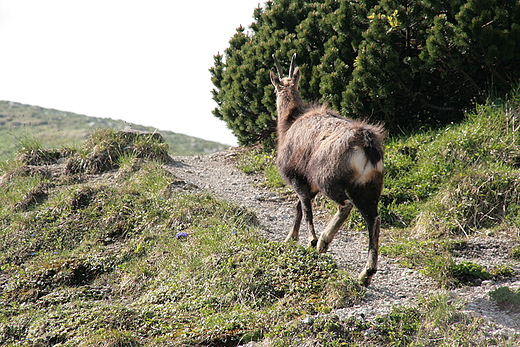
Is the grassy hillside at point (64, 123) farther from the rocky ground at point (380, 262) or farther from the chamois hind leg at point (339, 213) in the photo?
the chamois hind leg at point (339, 213)

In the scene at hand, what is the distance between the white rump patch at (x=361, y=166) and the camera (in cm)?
445

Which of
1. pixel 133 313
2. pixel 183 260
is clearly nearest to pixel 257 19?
pixel 183 260

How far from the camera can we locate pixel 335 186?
459 centimetres

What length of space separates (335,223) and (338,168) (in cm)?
58

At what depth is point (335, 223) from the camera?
4.70 m

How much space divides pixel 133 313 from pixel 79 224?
306cm

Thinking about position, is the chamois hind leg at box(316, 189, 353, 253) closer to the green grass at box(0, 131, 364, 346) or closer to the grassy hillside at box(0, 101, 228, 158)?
the green grass at box(0, 131, 364, 346)

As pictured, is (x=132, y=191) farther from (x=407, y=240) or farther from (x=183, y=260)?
(x=407, y=240)

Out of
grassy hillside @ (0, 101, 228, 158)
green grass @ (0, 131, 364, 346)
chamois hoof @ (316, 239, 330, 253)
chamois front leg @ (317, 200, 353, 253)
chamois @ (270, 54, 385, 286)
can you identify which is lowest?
green grass @ (0, 131, 364, 346)

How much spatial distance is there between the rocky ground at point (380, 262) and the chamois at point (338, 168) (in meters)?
0.43

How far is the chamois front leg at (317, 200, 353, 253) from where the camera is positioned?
182 inches

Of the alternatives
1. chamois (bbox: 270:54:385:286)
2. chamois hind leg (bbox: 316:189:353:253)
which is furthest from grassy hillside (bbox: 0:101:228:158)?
chamois hind leg (bbox: 316:189:353:253)

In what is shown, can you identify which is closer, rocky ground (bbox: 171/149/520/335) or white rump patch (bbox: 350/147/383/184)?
rocky ground (bbox: 171/149/520/335)

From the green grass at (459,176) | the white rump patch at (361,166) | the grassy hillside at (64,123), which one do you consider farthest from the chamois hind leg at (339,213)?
the grassy hillside at (64,123)
